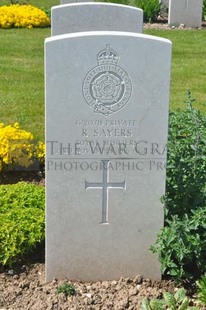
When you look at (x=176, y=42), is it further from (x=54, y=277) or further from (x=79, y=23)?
(x=54, y=277)

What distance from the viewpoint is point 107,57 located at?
3877 mm

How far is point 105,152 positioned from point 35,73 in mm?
5918

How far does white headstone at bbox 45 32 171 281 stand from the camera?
152 inches

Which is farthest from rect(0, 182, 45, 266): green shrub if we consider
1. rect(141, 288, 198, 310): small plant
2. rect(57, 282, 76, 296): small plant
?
rect(141, 288, 198, 310): small plant

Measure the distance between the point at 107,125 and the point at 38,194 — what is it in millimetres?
1310

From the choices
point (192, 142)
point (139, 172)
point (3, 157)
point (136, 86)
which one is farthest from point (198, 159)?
point (3, 157)

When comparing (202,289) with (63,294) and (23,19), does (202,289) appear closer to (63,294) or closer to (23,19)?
(63,294)

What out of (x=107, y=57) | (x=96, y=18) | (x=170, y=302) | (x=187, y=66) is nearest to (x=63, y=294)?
(x=170, y=302)

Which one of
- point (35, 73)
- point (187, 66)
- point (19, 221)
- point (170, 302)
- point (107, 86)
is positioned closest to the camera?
point (170, 302)

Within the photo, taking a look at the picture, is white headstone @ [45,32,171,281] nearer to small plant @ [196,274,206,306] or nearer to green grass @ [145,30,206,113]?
small plant @ [196,274,206,306]

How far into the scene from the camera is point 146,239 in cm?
429

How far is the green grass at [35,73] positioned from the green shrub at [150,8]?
2.99ft

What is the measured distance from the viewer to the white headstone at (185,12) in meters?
13.4

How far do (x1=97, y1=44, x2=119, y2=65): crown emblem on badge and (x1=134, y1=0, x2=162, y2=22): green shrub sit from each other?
393 inches
